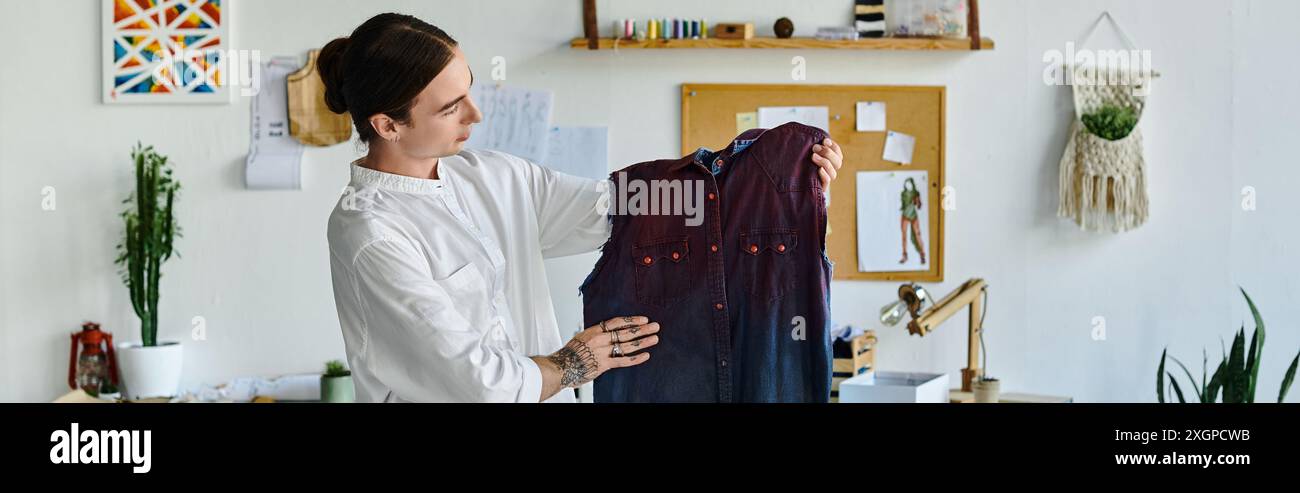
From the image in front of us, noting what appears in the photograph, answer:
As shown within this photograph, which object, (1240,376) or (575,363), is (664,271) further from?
(1240,376)

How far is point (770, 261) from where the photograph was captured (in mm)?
1349

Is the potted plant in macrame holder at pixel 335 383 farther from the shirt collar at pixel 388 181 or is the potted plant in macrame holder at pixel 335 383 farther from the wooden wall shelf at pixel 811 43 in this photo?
the wooden wall shelf at pixel 811 43

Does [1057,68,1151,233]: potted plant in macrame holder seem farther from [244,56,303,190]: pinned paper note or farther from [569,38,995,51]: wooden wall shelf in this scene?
[244,56,303,190]: pinned paper note

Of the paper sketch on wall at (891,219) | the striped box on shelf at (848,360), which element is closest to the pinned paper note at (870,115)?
the paper sketch on wall at (891,219)

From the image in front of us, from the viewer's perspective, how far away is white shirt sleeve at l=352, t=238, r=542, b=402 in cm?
118

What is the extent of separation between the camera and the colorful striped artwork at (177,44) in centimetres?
158

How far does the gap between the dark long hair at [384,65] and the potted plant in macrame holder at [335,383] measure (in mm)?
663

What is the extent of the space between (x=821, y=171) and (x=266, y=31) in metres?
0.85

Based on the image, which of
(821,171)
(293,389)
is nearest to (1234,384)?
(821,171)

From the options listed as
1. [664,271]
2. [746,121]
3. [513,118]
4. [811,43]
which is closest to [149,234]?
[513,118]

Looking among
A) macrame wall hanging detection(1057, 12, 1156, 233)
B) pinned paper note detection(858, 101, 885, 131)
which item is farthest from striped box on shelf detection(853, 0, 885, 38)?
macrame wall hanging detection(1057, 12, 1156, 233)
